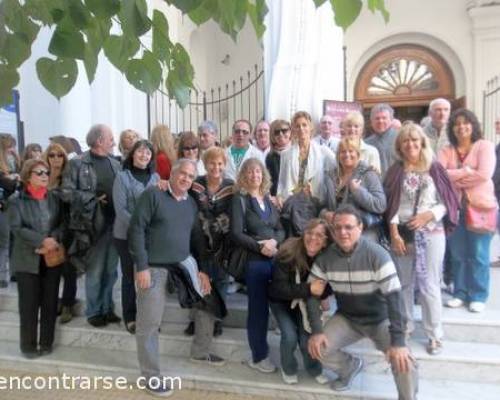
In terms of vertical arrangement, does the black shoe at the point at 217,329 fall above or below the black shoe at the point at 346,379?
above

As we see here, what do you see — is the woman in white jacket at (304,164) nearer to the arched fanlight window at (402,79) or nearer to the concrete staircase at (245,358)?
the concrete staircase at (245,358)

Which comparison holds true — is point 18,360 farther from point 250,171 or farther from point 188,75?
point 188,75

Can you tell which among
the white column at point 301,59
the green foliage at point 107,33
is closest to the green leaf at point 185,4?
the green foliage at point 107,33

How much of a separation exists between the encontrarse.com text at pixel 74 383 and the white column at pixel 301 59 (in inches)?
127

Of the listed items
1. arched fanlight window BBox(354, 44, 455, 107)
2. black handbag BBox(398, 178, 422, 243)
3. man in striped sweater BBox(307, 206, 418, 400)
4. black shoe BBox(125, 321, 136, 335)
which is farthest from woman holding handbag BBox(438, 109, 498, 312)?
arched fanlight window BBox(354, 44, 455, 107)

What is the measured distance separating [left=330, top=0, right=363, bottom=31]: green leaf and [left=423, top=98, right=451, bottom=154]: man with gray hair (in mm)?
3432

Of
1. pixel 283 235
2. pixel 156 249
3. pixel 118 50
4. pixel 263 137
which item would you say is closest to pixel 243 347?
pixel 283 235

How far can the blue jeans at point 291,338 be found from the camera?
362 centimetres

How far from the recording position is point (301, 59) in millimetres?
5762

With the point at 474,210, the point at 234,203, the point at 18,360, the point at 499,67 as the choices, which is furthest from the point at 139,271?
the point at 499,67

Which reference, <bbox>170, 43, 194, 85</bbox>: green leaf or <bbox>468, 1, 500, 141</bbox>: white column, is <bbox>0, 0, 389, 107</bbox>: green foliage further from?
<bbox>468, 1, 500, 141</bbox>: white column

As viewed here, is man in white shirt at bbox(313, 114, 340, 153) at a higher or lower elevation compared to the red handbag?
higher

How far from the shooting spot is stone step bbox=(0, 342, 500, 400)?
11.6 feet

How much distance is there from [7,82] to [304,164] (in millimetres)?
2952
